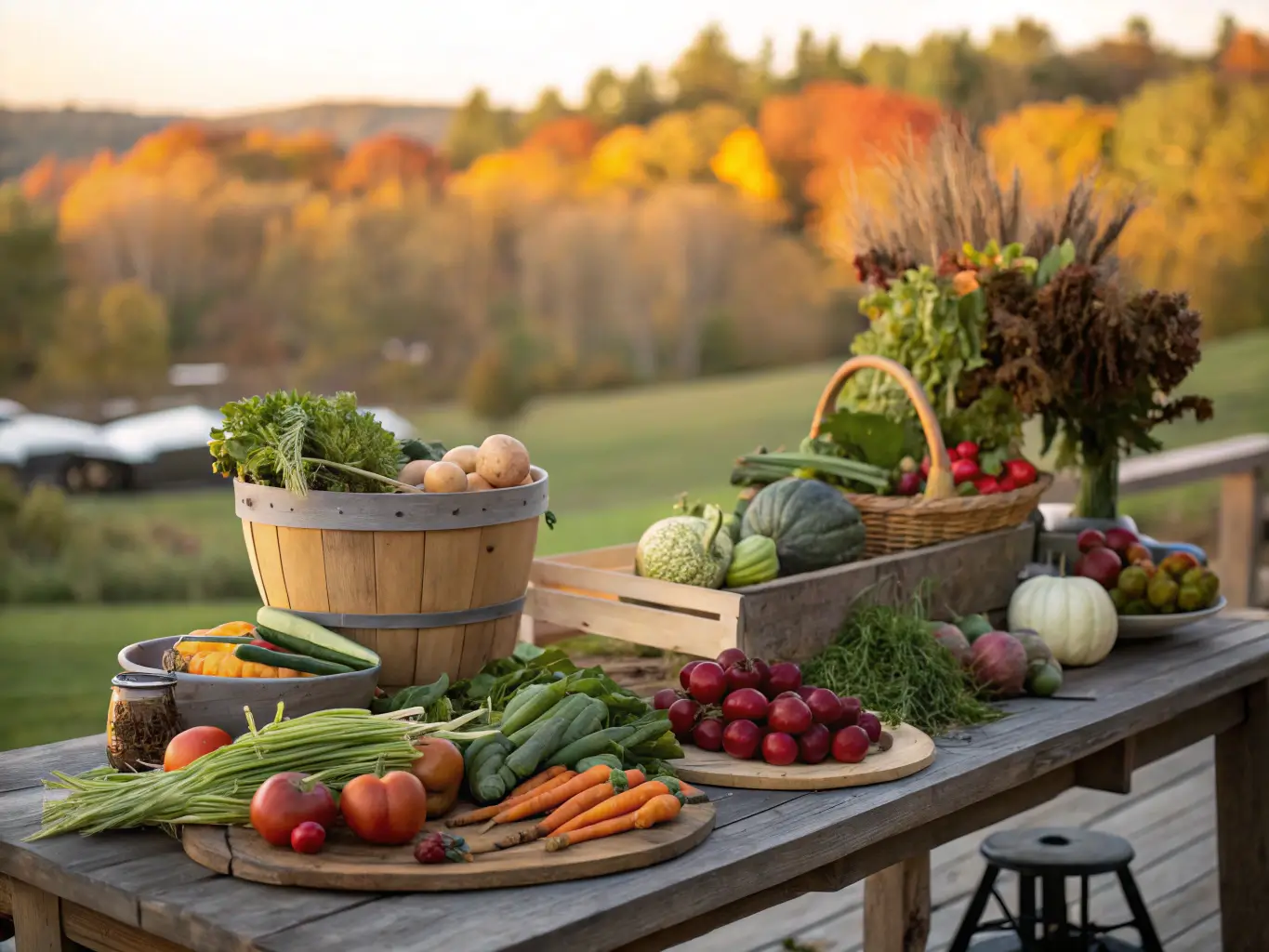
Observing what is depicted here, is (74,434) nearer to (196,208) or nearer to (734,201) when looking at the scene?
(196,208)

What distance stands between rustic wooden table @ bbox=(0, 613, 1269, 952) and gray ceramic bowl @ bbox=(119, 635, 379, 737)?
20cm

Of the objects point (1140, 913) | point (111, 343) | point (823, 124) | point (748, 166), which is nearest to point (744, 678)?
point (1140, 913)

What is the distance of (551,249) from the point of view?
9922mm

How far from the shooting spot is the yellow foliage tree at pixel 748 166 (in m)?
11.0

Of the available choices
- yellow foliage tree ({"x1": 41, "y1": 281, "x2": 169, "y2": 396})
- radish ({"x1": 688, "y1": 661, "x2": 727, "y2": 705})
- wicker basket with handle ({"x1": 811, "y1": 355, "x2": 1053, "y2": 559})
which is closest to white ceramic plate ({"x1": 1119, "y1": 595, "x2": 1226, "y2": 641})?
wicker basket with handle ({"x1": 811, "y1": 355, "x2": 1053, "y2": 559})

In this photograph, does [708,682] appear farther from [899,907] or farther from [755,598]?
[899,907]

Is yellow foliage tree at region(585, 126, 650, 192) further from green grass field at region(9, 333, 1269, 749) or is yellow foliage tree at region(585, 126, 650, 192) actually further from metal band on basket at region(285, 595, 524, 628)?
metal band on basket at region(285, 595, 524, 628)

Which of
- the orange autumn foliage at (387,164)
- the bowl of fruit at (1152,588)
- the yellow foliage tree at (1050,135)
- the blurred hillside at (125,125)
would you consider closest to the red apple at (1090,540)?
the bowl of fruit at (1152,588)

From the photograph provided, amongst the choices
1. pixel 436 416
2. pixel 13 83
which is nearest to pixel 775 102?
pixel 436 416

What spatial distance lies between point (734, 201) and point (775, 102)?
918 mm

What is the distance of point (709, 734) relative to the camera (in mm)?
2158

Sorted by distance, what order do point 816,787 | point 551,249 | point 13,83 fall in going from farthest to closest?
point 551,249
point 13,83
point 816,787

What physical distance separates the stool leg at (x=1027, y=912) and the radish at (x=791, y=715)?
1185 mm

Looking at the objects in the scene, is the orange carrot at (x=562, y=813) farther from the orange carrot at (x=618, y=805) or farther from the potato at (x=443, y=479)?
the potato at (x=443, y=479)
